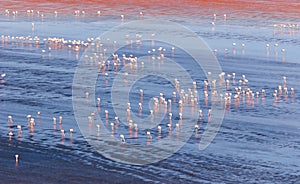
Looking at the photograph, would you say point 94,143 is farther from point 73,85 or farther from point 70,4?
point 70,4

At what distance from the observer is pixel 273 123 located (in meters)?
39.0

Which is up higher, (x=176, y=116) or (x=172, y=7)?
(x=172, y=7)

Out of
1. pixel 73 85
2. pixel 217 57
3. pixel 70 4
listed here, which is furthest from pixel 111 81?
pixel 70 4

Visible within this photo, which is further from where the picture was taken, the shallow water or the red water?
the red water

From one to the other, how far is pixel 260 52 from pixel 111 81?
524 inches

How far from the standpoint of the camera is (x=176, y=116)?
3972cm

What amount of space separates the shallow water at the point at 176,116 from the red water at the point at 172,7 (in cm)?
730

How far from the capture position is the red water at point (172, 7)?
7662 cm

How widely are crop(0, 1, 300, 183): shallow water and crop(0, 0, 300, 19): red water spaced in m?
7.30

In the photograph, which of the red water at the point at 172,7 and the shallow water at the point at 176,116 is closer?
the shallow water at the point at 176,116

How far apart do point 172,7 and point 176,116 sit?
1621 inches

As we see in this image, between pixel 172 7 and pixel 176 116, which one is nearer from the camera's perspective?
pixel 176 116

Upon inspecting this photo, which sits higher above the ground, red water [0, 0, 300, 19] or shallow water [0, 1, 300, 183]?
red water [0, 0, 300, 19]

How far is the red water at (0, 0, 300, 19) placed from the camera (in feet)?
251
